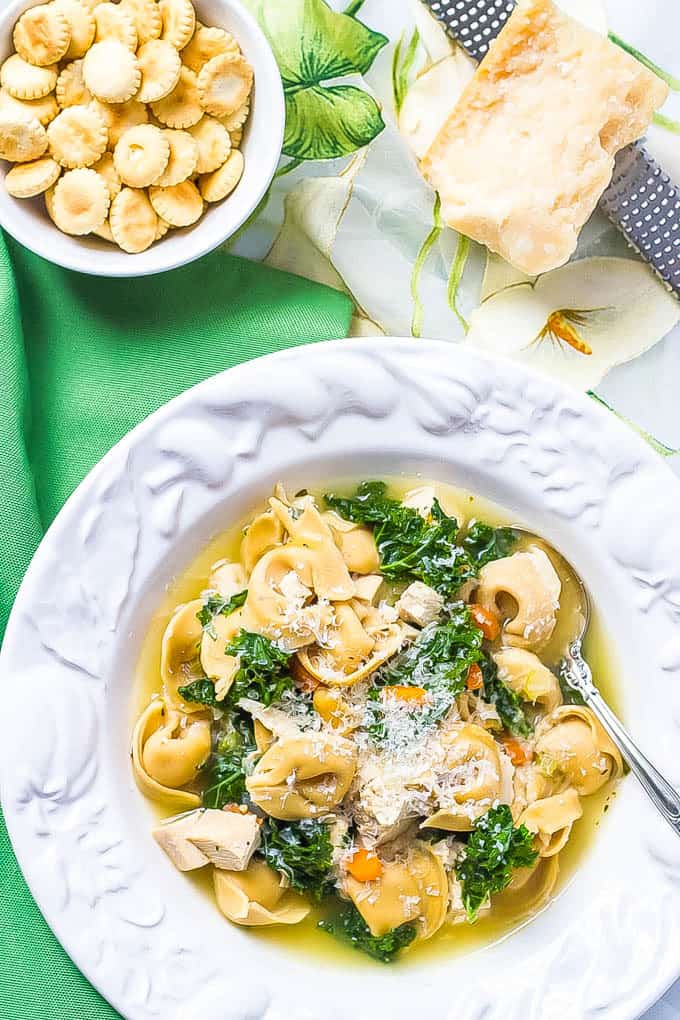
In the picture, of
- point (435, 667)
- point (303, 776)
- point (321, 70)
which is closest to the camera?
point (303, 776)

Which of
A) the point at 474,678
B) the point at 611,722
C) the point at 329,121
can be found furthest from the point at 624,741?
the point at 329,121

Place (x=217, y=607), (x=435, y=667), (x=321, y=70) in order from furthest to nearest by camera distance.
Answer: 1. (x=321, y=70)
2. (x=217, y=607)
3. (x=435, y=667)

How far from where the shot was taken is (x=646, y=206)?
141 inches

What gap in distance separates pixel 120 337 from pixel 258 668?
4.08 ft

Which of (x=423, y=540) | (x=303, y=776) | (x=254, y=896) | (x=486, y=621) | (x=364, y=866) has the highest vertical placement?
(x=423, y=540)

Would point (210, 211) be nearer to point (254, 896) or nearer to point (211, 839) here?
point (211, 839)

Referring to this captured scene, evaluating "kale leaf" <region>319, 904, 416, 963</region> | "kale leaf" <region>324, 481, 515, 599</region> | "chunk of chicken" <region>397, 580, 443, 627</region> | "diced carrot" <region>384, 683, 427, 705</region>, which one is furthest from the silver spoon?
"kale leaf" <region>319, 904, 416, 963</region>

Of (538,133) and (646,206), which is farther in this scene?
(646,206)

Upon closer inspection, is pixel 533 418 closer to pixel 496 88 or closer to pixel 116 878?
pixel 496 88

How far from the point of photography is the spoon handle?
134 inches

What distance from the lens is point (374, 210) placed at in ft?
12.2

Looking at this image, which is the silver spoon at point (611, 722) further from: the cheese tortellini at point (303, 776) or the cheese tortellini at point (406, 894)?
the cheese tortellini at point (303, 776)

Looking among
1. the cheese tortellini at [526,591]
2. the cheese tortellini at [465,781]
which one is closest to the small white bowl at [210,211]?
the cheese tortellini at [526,591]

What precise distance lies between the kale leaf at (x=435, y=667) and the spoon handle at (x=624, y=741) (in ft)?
1.20
